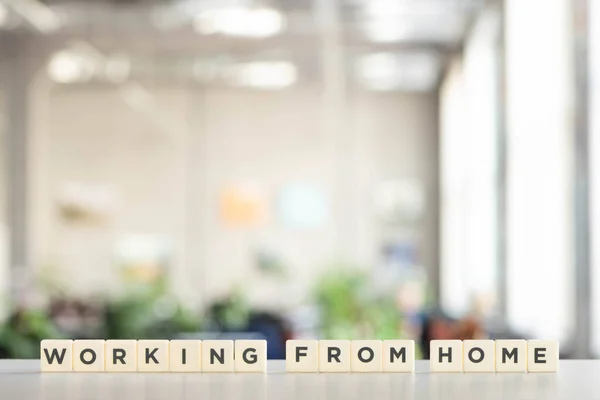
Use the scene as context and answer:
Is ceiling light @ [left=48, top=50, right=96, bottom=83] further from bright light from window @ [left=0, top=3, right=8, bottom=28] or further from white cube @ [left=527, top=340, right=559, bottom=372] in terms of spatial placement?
white cube @ [left=527, top=340, right=559, bottom=372]

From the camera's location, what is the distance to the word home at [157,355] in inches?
43.8

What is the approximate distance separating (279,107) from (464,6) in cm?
366

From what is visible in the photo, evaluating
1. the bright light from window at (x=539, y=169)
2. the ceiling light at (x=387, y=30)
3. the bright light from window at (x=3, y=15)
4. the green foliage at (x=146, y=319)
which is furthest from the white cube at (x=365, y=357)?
the bright light from window at (x=3, y=15)

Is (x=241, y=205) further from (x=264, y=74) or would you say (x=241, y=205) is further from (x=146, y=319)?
(x=146, y=319)

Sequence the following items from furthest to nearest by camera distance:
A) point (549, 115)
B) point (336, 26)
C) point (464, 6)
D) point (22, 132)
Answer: point (22, 132) < point (336, 26) < point (464, 6) < point (549, 115)

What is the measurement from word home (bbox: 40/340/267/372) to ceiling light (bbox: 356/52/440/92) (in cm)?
1115

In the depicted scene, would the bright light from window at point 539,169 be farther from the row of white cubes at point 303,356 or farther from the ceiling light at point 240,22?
the row of white cubes at point 303,356

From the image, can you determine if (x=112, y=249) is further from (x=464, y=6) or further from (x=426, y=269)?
(x=464, y=6)

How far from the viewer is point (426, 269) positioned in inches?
522

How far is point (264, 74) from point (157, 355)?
11835 mm

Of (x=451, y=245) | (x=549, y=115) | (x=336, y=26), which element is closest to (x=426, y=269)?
(x=451, y=245)

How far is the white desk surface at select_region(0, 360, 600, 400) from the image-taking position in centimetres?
96

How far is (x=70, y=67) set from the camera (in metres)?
12.7

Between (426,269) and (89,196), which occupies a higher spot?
(89,196)
